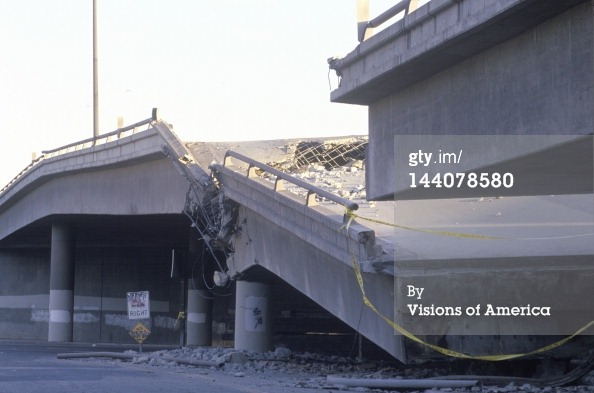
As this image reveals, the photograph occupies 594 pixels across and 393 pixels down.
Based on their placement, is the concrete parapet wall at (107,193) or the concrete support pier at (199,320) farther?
the concrete support pier at (199,320)

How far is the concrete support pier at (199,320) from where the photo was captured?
39969mm

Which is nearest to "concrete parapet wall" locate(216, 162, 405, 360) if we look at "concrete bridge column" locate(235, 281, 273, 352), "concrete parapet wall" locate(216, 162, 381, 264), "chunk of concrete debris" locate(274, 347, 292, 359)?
"concrete parapet wall" locate(216, 162, 381, 264)

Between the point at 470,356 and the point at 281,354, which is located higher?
the point at 470,356

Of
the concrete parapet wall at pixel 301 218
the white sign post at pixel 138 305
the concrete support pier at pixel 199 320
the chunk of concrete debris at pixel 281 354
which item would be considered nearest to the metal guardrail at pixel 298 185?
the concrete parapet wall at pixel 301 218

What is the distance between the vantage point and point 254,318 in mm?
26109

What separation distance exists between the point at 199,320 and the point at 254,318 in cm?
1431

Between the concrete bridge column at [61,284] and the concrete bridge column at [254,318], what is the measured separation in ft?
71.2

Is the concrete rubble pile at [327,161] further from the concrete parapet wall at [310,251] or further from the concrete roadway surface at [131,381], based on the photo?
the concrete roadway surface at [131,381]

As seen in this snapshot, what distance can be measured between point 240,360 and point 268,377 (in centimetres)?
338

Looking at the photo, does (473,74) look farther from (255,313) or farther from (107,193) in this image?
(107,193)

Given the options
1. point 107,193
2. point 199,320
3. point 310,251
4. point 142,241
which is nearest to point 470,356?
point 310,251

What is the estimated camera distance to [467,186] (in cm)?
1661

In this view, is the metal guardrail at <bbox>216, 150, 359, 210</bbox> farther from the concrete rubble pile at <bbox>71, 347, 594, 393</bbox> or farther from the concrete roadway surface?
the concrete roadway surface

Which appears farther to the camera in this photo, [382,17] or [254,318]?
[254,318]
